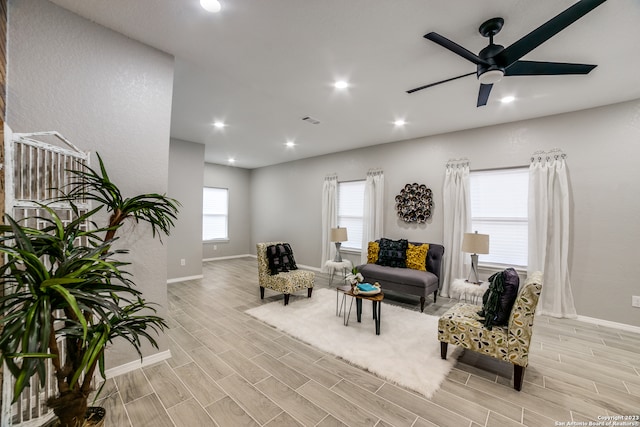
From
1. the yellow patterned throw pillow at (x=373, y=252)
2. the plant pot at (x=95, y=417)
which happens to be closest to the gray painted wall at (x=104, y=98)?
the plant pot at (x=95, y=417)

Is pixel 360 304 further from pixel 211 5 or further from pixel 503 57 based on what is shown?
pixel 211 5

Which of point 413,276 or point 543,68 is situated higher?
point 543,68

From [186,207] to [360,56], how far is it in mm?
4633

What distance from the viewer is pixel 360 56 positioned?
250 centimetres

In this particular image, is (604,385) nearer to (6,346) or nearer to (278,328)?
(278,328)

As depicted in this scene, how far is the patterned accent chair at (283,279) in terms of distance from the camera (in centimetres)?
391

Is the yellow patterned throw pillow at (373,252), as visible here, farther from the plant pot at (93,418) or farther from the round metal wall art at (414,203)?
the plant pot at (93,418)

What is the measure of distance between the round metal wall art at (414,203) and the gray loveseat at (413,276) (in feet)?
1.83

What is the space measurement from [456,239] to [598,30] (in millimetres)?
3058

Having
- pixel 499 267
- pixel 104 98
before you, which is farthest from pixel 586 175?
pixel 104 98

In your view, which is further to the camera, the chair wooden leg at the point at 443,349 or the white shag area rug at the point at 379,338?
the chair wooden leg at the point at 443,349

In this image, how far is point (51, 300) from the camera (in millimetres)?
1060

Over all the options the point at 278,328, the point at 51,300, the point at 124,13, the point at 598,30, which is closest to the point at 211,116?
the point at 124,13

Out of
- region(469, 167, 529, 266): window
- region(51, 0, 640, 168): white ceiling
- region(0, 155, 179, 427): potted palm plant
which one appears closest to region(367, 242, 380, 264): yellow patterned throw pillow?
region(469, 167, 529, 266): window
